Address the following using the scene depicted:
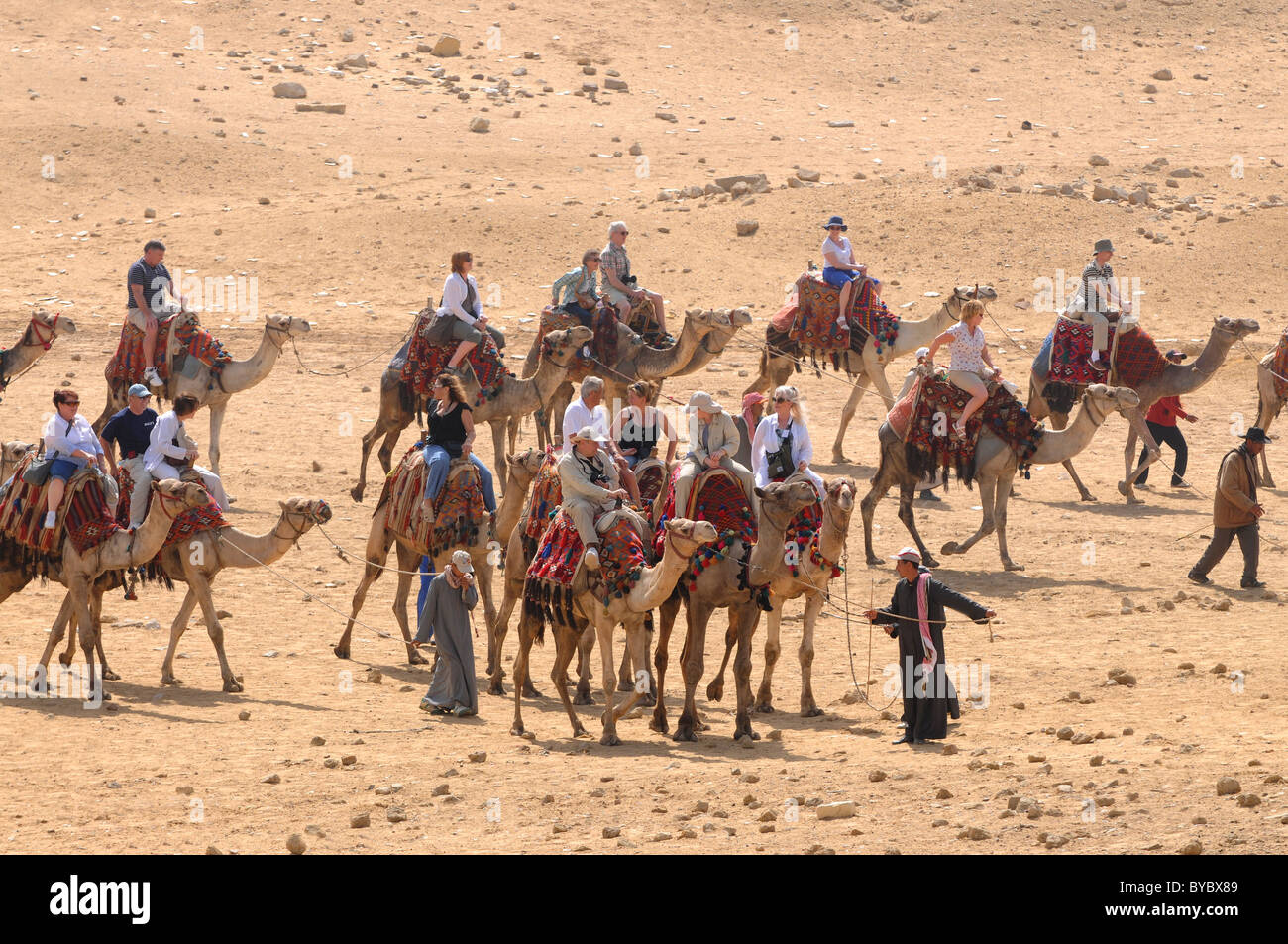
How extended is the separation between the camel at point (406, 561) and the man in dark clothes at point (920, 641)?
11.0ft

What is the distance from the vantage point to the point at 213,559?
1392cm

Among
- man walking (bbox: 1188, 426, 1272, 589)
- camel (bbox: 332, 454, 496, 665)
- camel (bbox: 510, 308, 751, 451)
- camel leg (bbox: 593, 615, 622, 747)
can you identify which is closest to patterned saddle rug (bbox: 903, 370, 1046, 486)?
man walking (bbox: 1188, 426, 1272, 589)

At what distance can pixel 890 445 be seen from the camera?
58.3 ft

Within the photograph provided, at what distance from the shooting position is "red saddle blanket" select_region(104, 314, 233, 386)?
64.5 ft

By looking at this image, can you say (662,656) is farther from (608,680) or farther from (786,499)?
(786,499)

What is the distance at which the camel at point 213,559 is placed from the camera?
1373 cm

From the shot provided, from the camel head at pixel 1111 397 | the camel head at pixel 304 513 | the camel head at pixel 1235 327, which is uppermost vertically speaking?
the camel head at pixel 1235 327

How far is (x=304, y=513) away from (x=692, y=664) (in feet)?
10.6

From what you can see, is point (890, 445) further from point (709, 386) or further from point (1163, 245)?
point (1163, 245)

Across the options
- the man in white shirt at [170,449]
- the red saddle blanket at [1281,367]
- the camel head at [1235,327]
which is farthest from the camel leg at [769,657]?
the red saddle blanket at [1281,367]

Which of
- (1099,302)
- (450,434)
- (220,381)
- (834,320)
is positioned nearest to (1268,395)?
(1099,302)

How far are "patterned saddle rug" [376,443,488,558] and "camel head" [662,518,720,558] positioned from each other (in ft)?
10.7

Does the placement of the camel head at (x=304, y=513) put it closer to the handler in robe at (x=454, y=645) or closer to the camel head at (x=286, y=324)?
the handler in robe at (x=454, y=645)
